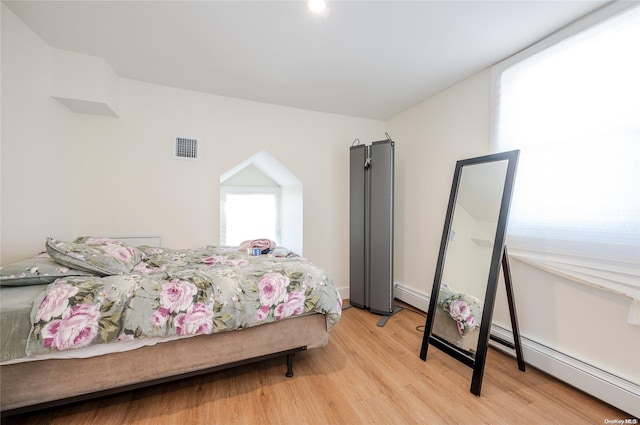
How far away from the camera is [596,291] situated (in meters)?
1.62

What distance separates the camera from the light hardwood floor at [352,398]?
142 cm

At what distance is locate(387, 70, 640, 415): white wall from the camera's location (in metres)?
1.55

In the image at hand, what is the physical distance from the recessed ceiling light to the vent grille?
1.75 m

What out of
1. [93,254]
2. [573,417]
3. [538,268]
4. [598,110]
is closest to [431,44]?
[598,110]

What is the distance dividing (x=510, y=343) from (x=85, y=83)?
391 cm

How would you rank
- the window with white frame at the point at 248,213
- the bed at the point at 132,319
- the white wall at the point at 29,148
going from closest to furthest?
the bed at the point at 132,319, the white wall at the point at 29,148, the window with white frame at the point at 248,213

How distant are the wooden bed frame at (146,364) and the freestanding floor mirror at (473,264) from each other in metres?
0.97

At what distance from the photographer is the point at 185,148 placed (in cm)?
270

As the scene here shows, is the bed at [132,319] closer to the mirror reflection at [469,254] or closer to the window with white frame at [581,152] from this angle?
the mirror reflection at [469,254]

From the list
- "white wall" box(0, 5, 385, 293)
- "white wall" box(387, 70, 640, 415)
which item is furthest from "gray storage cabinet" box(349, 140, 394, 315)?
"white wall" box(387, 70, 640, 415)

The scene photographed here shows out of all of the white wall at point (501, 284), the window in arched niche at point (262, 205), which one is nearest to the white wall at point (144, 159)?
the window in arched niche at point (262, 205)

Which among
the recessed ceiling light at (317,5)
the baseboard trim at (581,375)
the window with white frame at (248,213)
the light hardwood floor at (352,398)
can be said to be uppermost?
the recessed ceiling light at (317,5)

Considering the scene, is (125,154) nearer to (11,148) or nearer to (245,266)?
(11,148)

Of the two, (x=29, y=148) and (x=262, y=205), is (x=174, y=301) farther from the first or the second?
(x=262, y=205)
